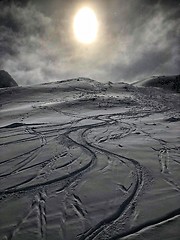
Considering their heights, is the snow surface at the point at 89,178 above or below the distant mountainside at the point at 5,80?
below

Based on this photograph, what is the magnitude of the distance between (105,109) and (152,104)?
151 inches

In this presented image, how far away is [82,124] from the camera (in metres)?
10.8

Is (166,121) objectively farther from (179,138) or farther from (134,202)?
(134,202)

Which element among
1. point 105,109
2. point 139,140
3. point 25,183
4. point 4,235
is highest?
point 105,109

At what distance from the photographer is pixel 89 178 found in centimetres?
566

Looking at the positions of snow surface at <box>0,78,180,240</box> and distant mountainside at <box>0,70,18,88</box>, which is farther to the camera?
distant mountainside at <box>0,70,18,88</box>

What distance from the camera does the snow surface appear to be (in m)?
4.09

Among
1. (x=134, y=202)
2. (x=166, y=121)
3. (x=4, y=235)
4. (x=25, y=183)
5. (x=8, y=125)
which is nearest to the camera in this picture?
(x=4, y=235)

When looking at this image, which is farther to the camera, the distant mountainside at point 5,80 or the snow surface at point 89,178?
the distant mountainside at point 5,80

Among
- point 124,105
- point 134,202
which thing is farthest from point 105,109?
point 134,202

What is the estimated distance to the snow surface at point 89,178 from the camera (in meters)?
4.09

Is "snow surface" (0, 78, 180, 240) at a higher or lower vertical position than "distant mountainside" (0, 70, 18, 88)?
lower

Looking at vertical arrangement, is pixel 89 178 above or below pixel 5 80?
below

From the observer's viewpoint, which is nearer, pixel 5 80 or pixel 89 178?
pixel 89 178
